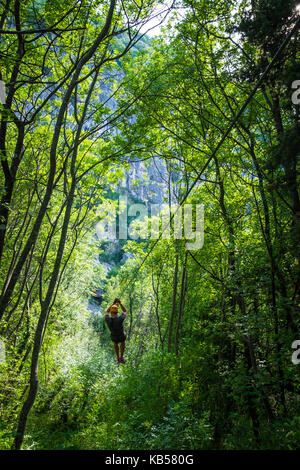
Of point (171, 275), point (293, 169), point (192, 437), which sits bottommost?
point (192, 437)

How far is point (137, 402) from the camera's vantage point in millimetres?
7094

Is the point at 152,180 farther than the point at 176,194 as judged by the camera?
No

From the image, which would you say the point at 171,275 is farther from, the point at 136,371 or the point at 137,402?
the point at 137,402

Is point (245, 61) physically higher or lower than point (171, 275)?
higher

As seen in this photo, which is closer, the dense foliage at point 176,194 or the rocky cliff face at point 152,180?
the dense foliage at point 176,194

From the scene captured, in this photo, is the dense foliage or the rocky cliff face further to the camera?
the rocky cliff face

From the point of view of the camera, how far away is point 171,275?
12.6 metres

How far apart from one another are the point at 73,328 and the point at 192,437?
14485mm

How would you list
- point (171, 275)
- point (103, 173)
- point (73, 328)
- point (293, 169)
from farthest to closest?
point (73, 328), point (171, 275), point (103, 173), point (293, 169)

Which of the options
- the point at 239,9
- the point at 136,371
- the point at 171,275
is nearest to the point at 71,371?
the point at 136,371

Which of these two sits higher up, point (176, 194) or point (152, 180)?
point (152, 180)

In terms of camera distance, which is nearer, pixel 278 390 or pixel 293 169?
pixel 293 169
